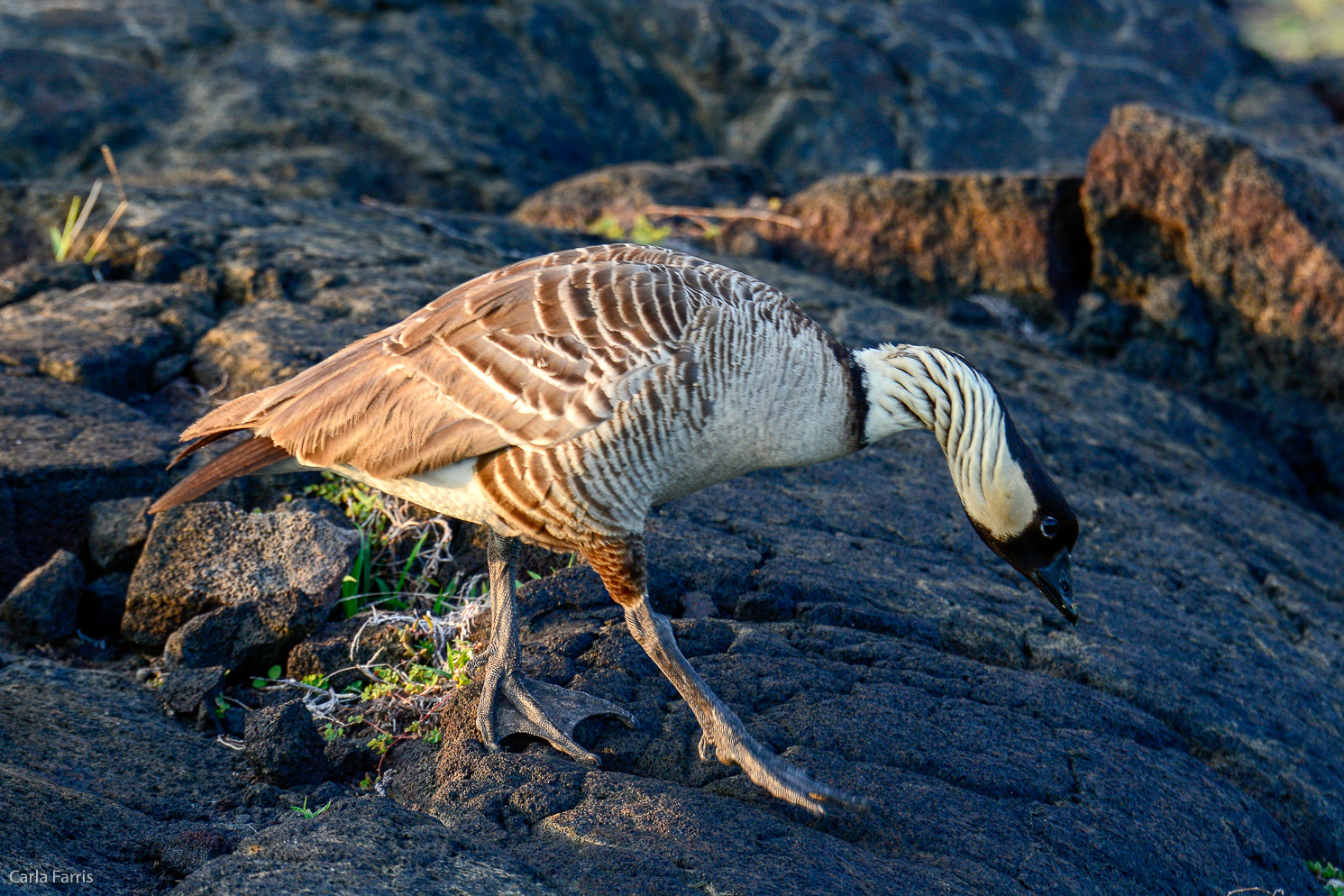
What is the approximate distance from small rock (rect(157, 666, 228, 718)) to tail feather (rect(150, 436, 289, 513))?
757 mm

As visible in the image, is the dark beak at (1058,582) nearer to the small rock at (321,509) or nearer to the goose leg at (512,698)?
the goose leg at (512,698)

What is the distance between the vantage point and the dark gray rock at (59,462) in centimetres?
498

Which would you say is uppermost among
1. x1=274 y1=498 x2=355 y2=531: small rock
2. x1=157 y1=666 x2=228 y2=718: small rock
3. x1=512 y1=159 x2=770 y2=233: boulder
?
x1=512 y1=159 x2=770 y2=233: boulder

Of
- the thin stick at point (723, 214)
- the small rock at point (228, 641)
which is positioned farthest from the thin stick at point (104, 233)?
the thin stick at point (723, 214)

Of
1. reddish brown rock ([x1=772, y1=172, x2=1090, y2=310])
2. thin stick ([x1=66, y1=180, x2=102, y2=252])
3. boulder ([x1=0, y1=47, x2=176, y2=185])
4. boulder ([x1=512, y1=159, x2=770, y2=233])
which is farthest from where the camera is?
boulder ([x1=0, y1=47, x2=176, y2=185])

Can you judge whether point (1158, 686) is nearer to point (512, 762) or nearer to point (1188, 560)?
point (1188, 560)

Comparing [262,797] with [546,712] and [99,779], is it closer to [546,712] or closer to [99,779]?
[99,779]

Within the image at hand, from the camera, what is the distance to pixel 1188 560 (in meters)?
5.66

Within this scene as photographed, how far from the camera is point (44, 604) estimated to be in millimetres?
4676

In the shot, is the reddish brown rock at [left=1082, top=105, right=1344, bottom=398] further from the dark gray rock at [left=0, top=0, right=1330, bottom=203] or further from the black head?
the black head

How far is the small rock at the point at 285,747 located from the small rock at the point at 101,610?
1398 mm

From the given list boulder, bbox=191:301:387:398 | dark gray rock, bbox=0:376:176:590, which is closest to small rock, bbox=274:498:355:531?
dark gray rock, bbox=0:376:176:590

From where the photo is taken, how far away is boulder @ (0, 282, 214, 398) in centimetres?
580

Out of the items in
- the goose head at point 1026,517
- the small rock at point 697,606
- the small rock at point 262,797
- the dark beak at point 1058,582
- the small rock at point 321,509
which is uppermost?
the goose head at point 1026,517
